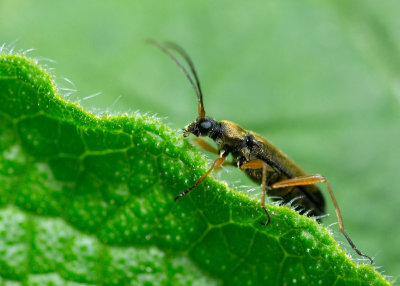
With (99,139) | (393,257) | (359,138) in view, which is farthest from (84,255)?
(359,138)

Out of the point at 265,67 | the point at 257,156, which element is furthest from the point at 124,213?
the point at 265,67

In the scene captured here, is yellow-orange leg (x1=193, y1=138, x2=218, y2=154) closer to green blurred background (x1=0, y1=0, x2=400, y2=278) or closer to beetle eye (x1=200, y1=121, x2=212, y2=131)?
beetle eye (x1=200, y1=121, x2=212, y2=131)

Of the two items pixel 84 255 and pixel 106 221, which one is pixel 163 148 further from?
pixel 84 255

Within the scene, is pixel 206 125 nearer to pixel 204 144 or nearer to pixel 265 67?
pixel 204 144

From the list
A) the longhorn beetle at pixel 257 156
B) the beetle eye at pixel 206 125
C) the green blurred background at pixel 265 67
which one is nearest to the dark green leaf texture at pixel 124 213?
the beetle eye at pixel 206 125

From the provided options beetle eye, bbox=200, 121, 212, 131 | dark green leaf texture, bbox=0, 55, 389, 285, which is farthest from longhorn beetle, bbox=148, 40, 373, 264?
dark green leaf texture, bbox=0, 55, 389, 285

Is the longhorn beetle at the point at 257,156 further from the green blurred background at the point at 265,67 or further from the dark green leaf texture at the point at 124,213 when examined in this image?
the dark green leaf texture at the point at 124,213
